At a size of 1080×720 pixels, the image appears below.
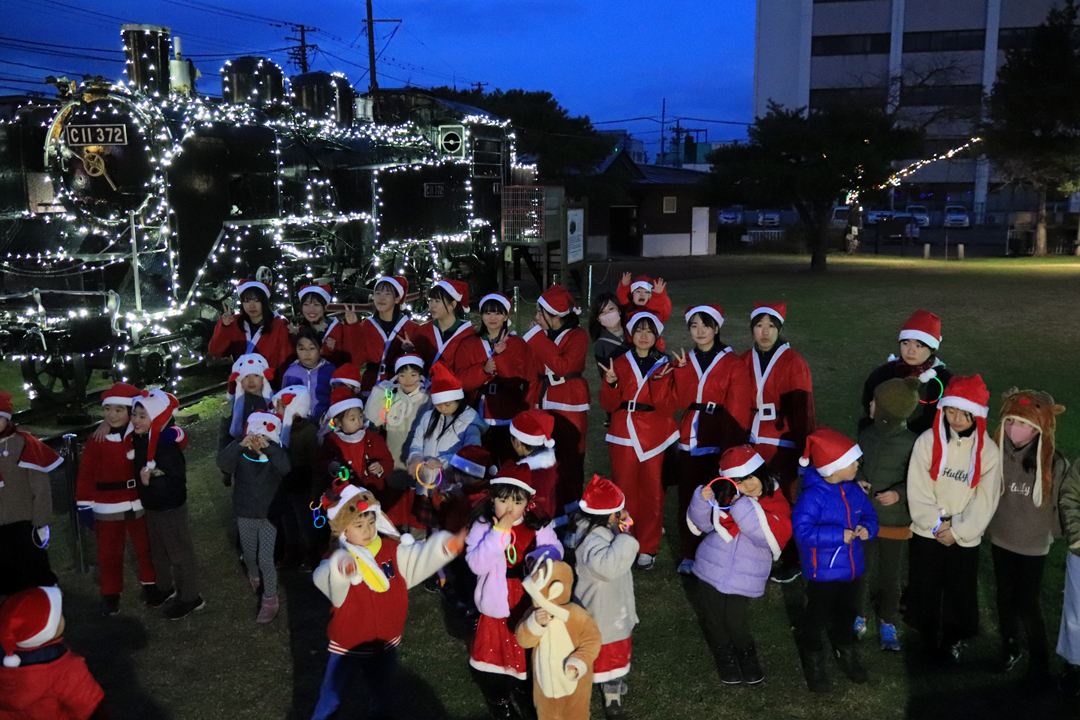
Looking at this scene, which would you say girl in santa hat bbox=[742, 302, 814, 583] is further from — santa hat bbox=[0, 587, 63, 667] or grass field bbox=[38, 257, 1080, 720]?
santa hat bbox=[0, 587, 63, 667]

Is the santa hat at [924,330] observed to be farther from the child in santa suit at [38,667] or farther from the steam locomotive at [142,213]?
the steam locomotive at [142,213]

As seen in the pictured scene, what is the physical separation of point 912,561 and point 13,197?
371 inches

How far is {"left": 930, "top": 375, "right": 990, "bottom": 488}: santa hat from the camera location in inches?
154

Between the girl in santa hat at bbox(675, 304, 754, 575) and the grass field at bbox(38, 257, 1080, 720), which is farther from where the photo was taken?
the girl in santa hat at bbox(675, 304, 754, 575)

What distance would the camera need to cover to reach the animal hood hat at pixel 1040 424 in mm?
3789

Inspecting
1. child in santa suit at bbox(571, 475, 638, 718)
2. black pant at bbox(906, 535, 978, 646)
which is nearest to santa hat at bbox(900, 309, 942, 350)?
black pant at bbox(906, 535, 978, 646)

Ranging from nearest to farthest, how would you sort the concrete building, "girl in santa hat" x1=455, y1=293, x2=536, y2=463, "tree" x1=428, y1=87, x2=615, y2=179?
1. "girl in santa hat" x1=455, y1=293, x2=536, y2=463
2. "tree" x1=428, y1=87, x2=615, y2=179
3. the concrete building

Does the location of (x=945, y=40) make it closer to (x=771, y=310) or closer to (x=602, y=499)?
(x=771, y=310)

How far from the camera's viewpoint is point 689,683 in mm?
4117

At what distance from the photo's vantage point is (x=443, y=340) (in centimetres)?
611

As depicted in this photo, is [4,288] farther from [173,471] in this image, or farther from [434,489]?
[434,489]

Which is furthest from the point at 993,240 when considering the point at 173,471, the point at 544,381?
the point at 173,471

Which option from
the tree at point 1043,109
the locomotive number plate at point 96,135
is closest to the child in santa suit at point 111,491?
the locomotive number plate at point 96,135

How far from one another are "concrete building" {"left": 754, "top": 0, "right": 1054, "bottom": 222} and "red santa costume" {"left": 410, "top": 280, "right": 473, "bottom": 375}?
152ft
